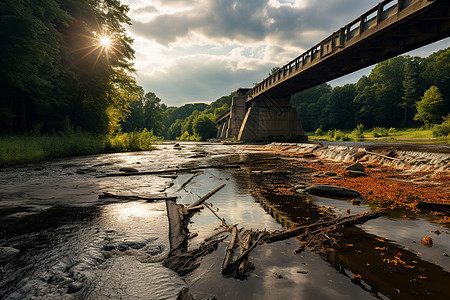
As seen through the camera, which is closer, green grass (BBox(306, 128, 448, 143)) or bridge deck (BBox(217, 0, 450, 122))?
bridge deck (BBox(217, 0, 450, 122))

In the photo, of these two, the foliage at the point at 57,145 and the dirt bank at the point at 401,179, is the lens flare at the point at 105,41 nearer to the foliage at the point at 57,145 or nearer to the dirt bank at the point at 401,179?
the foliage at the point at 57,145

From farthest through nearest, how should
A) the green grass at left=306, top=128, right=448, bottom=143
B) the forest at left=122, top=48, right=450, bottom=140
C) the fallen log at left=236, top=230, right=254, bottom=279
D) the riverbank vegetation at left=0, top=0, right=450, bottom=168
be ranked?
the forest at left=122, top=48, right=450, bottom=140 → the green grass at left=306, top=128, right=448, bottom=143 → the riverbank vegetation at left=0, top=0, right=450, bottom=168 → the fallen log at left=236, top=230, right=254, bottom=279

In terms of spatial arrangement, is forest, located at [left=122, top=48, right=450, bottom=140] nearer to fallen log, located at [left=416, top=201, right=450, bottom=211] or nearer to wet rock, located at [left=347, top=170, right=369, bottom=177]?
wet rock, located at [left=347, top=170, right=369, bottom=177]

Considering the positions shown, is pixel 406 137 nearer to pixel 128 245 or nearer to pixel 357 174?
pixel 357 174

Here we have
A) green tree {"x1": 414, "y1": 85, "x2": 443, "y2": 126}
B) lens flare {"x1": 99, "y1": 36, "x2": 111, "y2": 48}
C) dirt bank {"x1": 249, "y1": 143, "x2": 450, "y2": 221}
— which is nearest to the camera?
dirt bank {"x1": 249, "y1": 143, "x2": 450, "y2": 221}

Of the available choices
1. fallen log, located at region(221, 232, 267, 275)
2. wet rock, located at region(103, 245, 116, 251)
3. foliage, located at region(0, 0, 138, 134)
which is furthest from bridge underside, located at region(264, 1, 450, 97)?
foliage, located at region(0, 0, 138, 134)

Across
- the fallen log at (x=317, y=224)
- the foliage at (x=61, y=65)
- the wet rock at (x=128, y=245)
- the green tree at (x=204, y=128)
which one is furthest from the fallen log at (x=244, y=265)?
the green tree at (x=204, y=128)

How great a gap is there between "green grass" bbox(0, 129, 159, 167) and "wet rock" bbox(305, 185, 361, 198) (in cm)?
1273

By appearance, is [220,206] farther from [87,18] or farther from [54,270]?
[87,18]

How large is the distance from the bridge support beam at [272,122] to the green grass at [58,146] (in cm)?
2402

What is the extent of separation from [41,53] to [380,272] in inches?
658

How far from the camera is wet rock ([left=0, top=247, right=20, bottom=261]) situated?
2174 mm

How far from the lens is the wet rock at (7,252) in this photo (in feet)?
7.13

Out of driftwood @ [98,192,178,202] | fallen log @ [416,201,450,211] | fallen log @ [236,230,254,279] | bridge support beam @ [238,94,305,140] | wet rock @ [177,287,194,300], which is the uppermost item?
bridge support beam @ [238,94,305,140]
